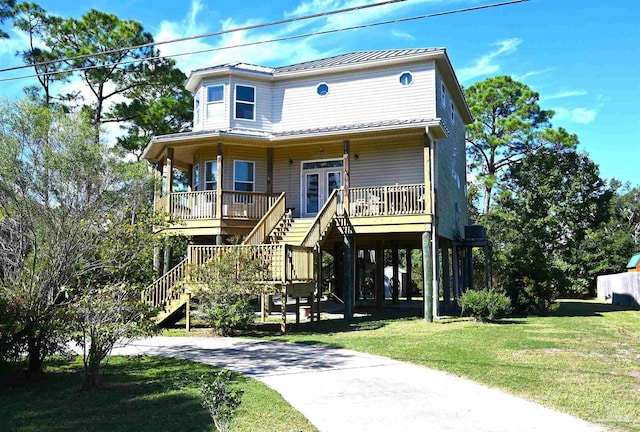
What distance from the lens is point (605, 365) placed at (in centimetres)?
932

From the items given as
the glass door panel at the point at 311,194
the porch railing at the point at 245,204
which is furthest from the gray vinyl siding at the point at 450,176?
the porch railing at the point at 245,204

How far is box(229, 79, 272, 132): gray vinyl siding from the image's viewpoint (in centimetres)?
2011

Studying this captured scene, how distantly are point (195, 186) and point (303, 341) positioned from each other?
34.7 feet

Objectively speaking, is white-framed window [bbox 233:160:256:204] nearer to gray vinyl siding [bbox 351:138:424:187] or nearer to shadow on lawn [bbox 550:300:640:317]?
gray vinyl siding [bbox 351:138:424:187]

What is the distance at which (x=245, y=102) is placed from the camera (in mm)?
20297

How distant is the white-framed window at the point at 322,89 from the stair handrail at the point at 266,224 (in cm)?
485

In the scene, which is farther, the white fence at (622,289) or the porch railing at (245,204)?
the white fence at (622,289)

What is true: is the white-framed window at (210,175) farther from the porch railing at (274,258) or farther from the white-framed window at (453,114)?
the white-framed window at (453,114)

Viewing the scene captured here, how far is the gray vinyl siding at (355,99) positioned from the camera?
18938 mm

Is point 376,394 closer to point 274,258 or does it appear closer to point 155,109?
point 274,258

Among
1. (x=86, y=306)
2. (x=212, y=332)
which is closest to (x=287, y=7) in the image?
(x=86, y=306)

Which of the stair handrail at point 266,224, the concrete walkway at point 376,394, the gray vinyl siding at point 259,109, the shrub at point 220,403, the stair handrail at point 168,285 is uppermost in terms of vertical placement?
the gray vinyl siding at point 259,109

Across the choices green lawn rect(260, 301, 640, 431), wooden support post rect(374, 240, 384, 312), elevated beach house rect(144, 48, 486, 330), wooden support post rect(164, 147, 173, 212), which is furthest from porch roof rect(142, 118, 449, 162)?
green lawn rect(260, 301, 640, 431)

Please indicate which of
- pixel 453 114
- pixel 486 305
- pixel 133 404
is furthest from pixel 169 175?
pixel 133 404
